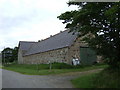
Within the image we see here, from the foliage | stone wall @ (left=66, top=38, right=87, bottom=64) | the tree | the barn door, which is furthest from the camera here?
the foliage

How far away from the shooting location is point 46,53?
44.2 m

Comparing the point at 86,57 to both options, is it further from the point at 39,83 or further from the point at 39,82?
the point at 39,83

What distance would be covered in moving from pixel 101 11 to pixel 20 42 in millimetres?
57383

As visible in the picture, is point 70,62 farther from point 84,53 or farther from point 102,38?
point 102,38

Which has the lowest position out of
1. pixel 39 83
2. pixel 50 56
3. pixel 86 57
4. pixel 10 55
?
pixel 39 83

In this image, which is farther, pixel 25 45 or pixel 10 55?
pixel 10 55

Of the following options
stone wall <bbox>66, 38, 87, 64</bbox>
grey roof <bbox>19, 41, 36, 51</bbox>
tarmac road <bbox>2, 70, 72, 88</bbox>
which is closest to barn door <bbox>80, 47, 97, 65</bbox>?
stone wall <bbox>66, 38, 87, 64</bbox>

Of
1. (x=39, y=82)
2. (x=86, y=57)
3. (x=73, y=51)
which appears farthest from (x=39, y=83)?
(x=86, y=57)

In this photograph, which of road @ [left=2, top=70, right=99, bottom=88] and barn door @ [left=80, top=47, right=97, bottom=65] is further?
barn door @ [left=80, top=47, right=97, bottom=65]

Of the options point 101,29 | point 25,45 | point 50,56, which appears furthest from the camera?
point 25,45

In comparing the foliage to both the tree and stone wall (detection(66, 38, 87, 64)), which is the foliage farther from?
the tree

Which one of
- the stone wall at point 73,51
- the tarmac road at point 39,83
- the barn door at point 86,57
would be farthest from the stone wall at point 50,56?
the tarmac road at point 39,83

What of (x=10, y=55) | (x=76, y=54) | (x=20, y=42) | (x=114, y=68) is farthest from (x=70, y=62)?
(x=10, y=55)

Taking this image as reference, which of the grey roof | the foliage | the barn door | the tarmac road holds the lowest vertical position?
the tarmac road
